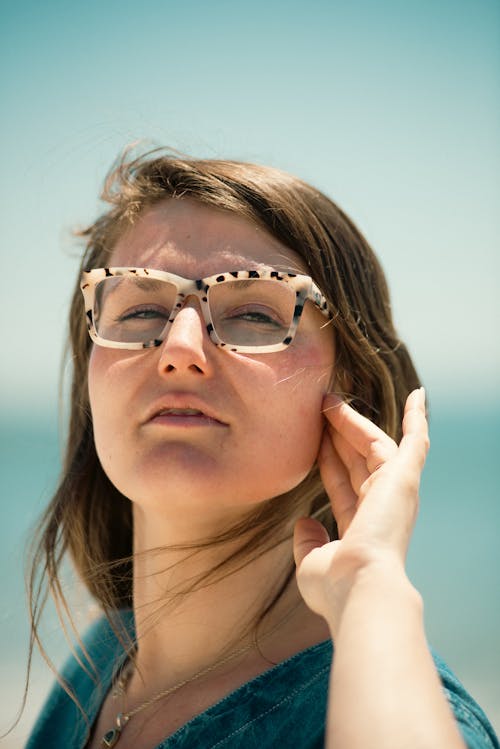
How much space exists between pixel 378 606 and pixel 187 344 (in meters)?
0.99

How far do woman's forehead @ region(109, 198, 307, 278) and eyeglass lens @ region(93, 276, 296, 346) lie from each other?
0.07 meters

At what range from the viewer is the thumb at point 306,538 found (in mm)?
2086

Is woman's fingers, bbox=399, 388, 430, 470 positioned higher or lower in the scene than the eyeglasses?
lower

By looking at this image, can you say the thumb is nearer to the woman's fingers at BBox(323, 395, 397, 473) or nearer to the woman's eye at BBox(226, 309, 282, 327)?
the woman's fingers at BBox(323, 395, 397, 473)

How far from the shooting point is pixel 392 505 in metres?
1.76

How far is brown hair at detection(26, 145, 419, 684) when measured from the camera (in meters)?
2.45

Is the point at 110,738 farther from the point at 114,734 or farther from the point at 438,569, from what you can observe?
Answer: the point at 438,569

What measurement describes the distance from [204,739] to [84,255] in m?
1.83

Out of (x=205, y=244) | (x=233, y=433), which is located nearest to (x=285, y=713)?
(x=233, y=433)

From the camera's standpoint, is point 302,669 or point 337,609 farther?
point 302,669

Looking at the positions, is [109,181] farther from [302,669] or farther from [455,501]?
[455,501]

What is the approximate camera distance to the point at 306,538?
2.13 metres

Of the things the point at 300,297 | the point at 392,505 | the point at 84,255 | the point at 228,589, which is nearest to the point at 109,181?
the point at 84,255

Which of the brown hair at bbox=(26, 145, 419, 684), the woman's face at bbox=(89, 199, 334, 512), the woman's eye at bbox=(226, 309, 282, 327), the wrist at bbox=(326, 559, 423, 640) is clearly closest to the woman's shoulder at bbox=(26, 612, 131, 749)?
the brown hair at bbox=(26, 145, 419, 684)
